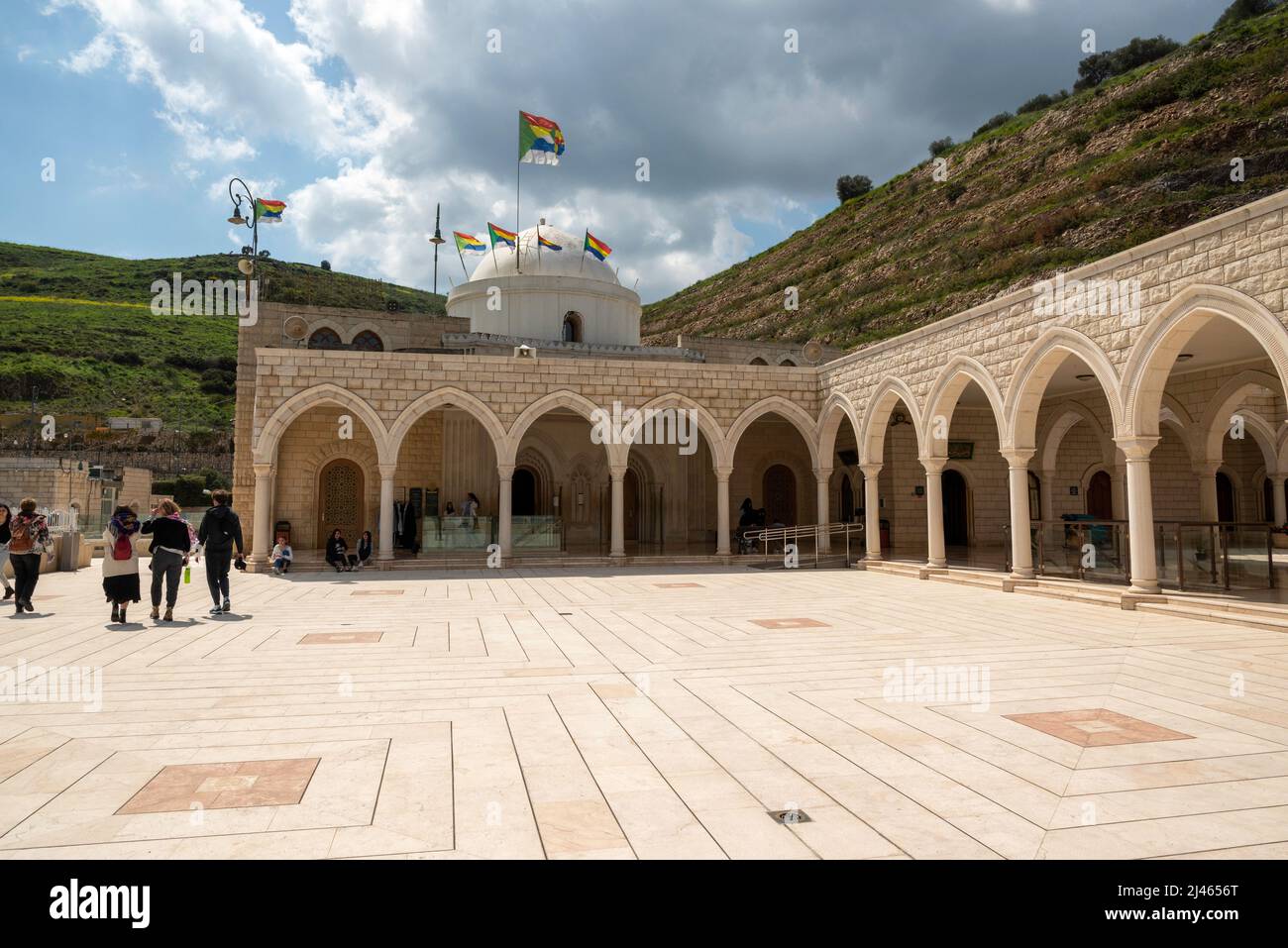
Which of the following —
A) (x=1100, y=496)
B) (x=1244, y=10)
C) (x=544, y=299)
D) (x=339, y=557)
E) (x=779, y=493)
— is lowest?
(x=339, y=557)

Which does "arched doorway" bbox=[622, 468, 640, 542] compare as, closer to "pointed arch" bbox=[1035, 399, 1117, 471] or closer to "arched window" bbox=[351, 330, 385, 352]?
"arched window" bbox=[351, 330, 385, 352]

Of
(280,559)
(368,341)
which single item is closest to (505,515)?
(280,559)

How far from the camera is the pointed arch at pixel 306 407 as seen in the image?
14.5m

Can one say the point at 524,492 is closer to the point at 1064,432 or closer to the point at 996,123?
the point at 1064,432

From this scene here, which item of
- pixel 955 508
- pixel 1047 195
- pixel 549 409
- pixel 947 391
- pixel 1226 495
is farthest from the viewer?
pixel 1047 195

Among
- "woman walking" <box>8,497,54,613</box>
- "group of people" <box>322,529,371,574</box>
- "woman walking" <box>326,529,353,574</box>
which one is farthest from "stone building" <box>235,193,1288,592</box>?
"woman walking" <box>8,497,54,613</box>

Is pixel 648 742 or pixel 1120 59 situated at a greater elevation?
pixel 1120 59

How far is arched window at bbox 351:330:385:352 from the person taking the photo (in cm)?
2095

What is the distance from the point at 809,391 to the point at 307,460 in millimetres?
11633

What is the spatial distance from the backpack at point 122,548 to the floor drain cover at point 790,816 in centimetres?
745

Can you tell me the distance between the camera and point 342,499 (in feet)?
60.6

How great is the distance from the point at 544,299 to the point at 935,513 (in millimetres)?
13049

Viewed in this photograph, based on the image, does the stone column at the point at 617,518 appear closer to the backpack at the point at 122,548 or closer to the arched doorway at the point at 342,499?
the arched doorway at the point at 342,499

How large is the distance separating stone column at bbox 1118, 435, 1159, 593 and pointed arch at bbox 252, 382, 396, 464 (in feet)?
40.1
